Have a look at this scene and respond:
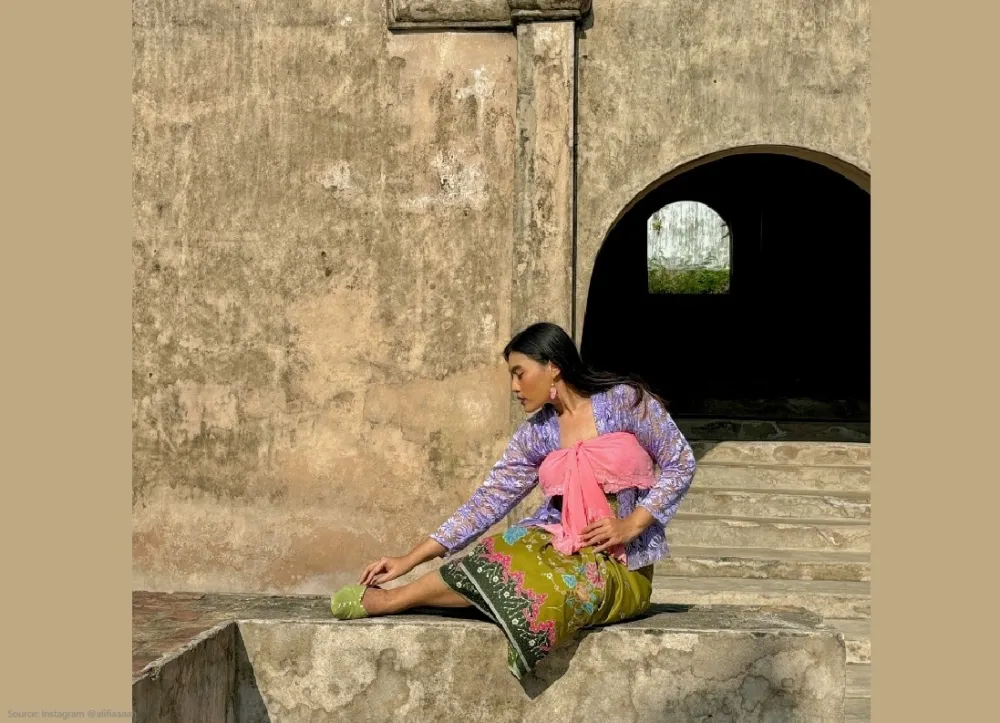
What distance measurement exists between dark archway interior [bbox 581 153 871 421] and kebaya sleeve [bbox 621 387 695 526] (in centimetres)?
793

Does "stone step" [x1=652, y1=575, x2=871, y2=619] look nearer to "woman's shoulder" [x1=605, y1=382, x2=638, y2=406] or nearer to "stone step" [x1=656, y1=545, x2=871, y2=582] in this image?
"stone step" [x1=656, y1=545, x2=871, y2=582]

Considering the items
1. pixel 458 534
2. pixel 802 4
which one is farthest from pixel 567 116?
pixel 458 534

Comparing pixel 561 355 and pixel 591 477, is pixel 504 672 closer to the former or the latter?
pixel 591 477

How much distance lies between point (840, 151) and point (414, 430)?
103 inches

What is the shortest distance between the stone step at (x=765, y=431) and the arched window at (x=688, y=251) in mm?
6548

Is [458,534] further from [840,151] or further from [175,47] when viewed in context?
[175,47]

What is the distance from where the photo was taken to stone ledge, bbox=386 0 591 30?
23.2 ft

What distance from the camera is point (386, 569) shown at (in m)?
4.45

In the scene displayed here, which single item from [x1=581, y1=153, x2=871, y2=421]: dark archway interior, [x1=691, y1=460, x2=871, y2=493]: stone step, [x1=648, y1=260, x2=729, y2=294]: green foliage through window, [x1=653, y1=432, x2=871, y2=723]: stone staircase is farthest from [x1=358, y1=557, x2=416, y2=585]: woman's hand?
[x1=648, y1=260, x2=729, y2=294]: green foliage through window

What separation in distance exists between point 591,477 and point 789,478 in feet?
13.5

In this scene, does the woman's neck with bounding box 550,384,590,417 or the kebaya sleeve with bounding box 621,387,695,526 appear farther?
the woman's neck with bounding box 550,384,590,417

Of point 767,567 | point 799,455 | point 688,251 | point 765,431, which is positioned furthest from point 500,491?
point 688,251

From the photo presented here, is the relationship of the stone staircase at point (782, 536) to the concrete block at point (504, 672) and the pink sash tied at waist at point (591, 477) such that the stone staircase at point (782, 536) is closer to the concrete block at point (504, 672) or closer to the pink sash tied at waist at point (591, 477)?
the concrete block at point (504, 672)

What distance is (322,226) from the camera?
24.4 ft
